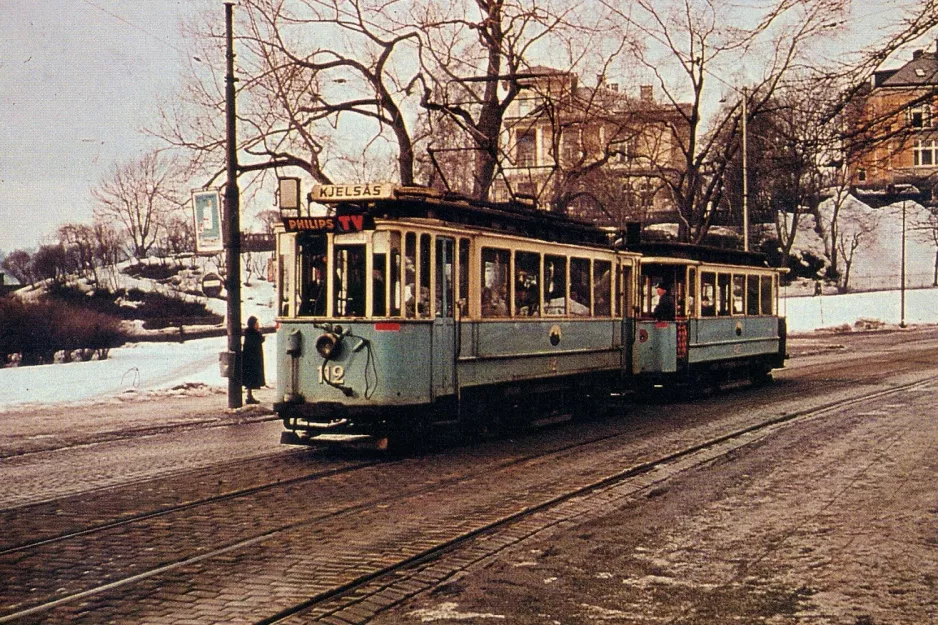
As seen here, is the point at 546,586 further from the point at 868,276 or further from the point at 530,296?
the point at 868,276

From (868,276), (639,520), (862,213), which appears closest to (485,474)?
(639,520)

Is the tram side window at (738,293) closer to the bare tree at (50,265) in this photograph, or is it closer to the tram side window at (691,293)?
the tram side window at (691,293)

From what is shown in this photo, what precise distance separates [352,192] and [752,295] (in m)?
14.1

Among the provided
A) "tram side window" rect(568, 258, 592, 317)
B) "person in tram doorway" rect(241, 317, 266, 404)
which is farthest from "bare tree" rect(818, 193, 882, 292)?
"tram side window" rect(568, 258, 592, 317)

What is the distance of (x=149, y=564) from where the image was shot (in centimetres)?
790

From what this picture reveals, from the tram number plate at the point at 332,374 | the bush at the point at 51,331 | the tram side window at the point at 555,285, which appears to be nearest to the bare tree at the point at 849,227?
the bush at the point at 51,331

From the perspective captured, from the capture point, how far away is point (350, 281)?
13.4 meters

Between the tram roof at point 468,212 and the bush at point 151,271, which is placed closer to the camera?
the tram roof at point 468,212

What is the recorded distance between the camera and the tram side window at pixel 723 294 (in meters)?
23.4

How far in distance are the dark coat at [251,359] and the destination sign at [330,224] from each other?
7.74 meters

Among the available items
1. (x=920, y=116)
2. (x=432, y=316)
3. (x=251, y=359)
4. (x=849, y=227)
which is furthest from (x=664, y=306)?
(x=849, y=227)

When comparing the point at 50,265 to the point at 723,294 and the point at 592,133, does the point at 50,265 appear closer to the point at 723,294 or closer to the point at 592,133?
the point at 592,133

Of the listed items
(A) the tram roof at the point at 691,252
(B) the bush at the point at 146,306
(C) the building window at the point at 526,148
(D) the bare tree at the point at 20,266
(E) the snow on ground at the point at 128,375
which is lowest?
(E) the snow on ground at the point at 128,375

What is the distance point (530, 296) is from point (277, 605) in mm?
9519
